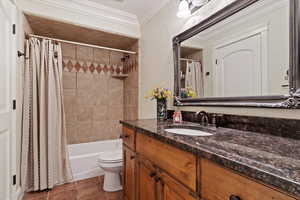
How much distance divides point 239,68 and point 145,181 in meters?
1.06

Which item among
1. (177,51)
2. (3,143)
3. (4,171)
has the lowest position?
(4,171)

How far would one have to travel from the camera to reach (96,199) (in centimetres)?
175

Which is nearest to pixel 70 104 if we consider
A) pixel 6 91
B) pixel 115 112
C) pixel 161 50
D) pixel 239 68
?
pixel 115 112

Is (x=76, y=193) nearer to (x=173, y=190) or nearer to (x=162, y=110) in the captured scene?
(x=162, y=110)

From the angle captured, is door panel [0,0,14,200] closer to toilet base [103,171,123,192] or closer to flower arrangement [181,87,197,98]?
toilet base [103,171,123,192]

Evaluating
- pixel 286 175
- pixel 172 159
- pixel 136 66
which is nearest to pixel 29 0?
pixel 136 66

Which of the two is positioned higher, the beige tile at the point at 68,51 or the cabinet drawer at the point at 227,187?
the beige tile at the point at 68,51

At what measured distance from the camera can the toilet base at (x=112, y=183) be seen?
1927 mm

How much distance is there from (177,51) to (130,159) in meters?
1.21

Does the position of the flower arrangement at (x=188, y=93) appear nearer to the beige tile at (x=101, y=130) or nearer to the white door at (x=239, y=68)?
the white door at (x=239, y=68)

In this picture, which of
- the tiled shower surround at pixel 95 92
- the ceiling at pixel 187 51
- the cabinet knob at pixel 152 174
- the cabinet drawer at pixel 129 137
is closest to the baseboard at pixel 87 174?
the tiled shower surround at pixel 95 92

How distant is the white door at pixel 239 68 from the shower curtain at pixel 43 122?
1.98 meters

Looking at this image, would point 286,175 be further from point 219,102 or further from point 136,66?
point 136,66

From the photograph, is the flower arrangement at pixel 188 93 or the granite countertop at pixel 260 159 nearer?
the granite countertop at pixel 260 159
